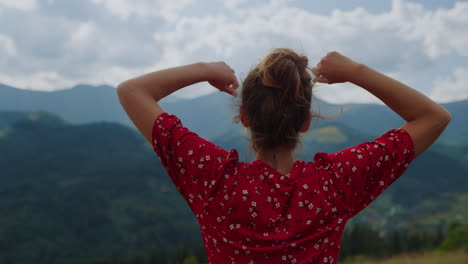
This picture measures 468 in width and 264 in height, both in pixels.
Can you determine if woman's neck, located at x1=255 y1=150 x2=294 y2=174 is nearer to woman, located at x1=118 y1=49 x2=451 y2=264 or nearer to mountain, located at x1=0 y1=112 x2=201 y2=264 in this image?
woman, located at x1=118 y1=49 x2=451 y2=264

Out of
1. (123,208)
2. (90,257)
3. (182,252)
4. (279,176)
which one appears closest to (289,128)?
(279,176)

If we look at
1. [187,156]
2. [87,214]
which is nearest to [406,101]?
[187,156]

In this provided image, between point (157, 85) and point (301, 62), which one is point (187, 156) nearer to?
point (157, 85)

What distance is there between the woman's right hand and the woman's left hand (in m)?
0.34

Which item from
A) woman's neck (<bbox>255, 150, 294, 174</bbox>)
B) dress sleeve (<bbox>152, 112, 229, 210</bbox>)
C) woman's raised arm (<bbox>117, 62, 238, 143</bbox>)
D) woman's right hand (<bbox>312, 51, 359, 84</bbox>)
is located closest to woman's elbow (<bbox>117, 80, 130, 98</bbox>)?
woman's raised arm (<bbox>117, 62, 238, 143</bbox>)

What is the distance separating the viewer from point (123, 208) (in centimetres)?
13688

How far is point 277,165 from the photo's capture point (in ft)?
5.49

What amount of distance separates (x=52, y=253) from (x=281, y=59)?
4795 inches

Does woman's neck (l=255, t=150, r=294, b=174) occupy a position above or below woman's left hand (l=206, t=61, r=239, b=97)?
below

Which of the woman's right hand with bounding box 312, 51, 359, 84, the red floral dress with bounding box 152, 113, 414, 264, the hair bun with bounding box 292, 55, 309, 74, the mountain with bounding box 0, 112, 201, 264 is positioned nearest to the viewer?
the red floral dress with bounding box 152, 113, 414, 264

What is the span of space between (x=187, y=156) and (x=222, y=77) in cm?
38

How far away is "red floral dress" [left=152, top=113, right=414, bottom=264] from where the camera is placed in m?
1.58

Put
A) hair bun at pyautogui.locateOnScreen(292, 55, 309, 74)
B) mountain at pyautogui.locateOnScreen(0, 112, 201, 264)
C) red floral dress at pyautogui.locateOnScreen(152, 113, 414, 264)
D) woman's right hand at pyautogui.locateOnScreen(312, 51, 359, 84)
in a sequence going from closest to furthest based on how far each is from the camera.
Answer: red floral dress at pyautogui.locateOnScreen(152, 113, 414, 264)
hair bun at pyautogui.locateOnScreen(292, 55, 309, 74)
woman's right hand at pyautogui.locateOnScreen(312, 51, 359, 84)
mountain at pyautogui.locateOnScreen(0, 112, 201, 264)

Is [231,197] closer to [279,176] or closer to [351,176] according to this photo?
[279,176]
